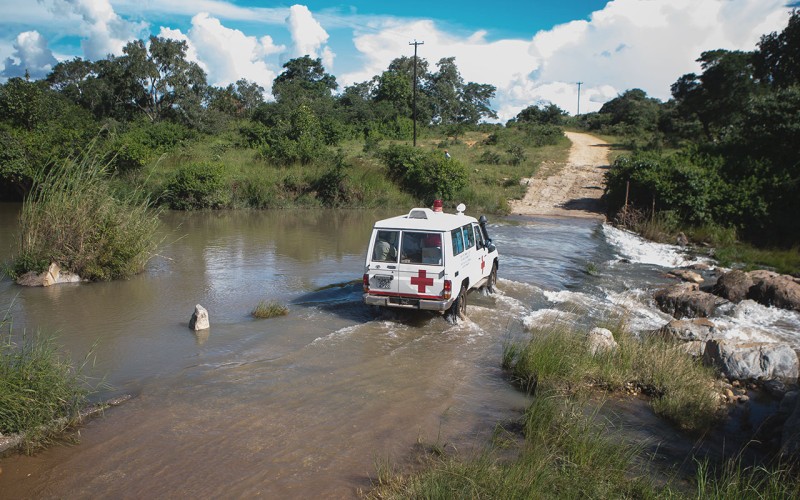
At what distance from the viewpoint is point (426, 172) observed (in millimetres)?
32156

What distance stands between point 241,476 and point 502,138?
1742 inches

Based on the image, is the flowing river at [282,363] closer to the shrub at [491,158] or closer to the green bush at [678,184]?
the green bush at [678,184]

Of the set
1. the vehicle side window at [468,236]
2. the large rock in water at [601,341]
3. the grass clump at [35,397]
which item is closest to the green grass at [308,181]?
the vehicle side window at [468,236]

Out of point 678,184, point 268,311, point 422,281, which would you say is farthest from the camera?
point 678,184

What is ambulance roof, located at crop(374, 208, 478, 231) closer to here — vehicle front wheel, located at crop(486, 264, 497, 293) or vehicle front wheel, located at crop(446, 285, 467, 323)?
vehicle front wheel, located at crop(446, 285, 467, 323)

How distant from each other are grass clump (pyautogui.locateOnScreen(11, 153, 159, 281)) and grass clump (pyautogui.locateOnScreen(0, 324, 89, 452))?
23.7ft

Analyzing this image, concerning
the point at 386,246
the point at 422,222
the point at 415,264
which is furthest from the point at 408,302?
the point at 422,222

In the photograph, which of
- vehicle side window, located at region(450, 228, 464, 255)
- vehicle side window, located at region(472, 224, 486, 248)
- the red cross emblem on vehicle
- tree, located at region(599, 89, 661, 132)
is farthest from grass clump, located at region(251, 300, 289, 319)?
tree, located at region(599, 89, 661, 132)

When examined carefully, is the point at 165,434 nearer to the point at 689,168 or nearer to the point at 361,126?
the point at 689,168

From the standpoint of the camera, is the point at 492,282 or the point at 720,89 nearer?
the point at 492,282

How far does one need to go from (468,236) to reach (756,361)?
17.7ft

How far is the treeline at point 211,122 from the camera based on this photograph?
2912 centimetres

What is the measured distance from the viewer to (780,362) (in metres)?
8.96

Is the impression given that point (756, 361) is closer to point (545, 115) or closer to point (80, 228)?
point (80, 228)
